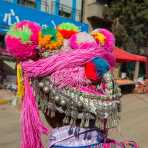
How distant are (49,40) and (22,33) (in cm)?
17

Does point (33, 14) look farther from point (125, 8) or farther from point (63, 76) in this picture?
point (63, 76)

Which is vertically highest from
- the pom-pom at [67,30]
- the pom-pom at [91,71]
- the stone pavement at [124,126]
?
the pom-pom at [67,30]

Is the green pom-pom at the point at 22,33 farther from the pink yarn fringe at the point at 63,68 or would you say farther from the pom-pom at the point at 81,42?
the pom-pom at the point at 81,42

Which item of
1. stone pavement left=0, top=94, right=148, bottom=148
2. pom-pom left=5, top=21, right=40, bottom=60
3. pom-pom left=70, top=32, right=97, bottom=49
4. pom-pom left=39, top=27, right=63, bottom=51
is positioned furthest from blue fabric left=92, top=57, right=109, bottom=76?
stone pavement left=0, top=94, right=148, bottom=148

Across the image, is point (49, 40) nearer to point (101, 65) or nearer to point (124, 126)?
point (101, 65)

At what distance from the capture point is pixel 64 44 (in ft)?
9.71

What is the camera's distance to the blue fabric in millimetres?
2783

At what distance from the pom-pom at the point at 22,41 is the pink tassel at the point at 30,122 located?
158mm

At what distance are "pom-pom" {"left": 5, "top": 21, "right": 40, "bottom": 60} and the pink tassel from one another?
0.52ft

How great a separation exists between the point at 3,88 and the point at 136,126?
6.45m

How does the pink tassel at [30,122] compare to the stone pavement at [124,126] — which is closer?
the pink tassel at [30,122]

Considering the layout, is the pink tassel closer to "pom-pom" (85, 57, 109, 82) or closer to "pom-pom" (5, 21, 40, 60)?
"pom-pom" (5, 21, 40, 60)

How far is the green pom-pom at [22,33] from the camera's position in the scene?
9.36 ft

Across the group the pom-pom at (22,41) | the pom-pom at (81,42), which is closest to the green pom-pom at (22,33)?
the pom-pom at (22,41)
